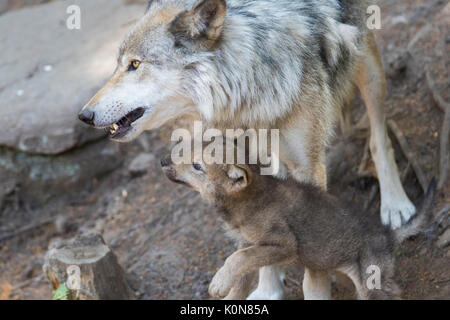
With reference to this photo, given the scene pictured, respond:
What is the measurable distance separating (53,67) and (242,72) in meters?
4.27

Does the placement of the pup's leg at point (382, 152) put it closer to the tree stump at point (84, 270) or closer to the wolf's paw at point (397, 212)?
the wolf's paw at point (397, 212)

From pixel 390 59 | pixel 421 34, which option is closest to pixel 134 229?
pixel 390 59

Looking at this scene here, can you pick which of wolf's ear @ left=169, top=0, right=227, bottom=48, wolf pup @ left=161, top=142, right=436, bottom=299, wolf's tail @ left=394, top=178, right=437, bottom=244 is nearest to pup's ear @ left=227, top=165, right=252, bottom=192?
wolf pup @ left=161, top=142, right=436, bottom=299

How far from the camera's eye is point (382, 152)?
5.29 metres

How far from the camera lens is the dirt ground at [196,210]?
16.4 ft

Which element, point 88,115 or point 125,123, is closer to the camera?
point 88,115

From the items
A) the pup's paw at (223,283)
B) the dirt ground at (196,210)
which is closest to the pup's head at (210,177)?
the pup's paw at (223,283)

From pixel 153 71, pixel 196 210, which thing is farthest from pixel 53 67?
pixel 153 71

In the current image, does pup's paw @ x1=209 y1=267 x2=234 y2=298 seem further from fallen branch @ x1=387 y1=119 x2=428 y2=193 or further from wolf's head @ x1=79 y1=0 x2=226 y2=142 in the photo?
fallen branch @ x1=387 y1=119 x2=428 y2=193

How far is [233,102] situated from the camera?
13.1ft

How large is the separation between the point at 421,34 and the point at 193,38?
386cm

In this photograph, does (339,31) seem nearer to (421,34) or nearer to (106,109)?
(106,109)

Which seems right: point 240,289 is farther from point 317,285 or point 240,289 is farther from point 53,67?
point 53,67

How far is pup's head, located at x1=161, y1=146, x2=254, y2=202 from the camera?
13.3ft
